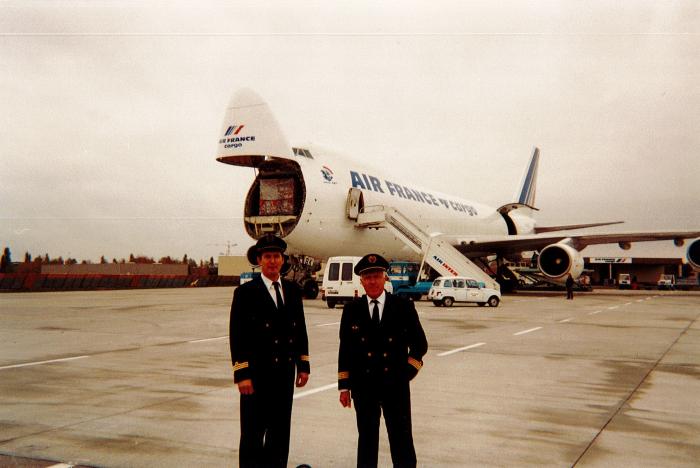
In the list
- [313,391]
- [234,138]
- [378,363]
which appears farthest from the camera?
[234,138]

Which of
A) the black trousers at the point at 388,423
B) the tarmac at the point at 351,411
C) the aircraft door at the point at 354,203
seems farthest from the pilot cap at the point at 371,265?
the aircraft door at the point at 354,203

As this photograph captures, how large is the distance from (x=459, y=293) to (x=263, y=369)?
2034 cm

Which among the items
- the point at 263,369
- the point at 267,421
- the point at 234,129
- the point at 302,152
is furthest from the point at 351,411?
the point at 302,152

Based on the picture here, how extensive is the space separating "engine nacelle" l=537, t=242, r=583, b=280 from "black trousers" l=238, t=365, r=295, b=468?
28567 millimetres

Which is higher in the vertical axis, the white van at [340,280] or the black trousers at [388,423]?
the white van at [340,280]

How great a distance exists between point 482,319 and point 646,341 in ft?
18.5

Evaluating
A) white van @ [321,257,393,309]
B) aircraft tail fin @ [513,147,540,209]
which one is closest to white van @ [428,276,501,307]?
white van @ [321,257,393,309]

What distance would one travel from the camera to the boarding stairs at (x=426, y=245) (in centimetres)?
2645

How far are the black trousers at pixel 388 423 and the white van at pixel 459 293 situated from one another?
19818 millimetres

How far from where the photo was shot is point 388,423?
3.86 metres

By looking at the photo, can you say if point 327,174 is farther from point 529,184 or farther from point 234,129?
point 529,184

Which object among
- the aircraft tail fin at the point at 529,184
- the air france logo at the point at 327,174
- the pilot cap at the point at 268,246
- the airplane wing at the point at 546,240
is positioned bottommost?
the pilot cap at the point at 268,246

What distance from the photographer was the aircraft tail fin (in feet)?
163

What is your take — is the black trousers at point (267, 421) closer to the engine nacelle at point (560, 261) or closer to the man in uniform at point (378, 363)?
the man in uniform at point (378, 363)
